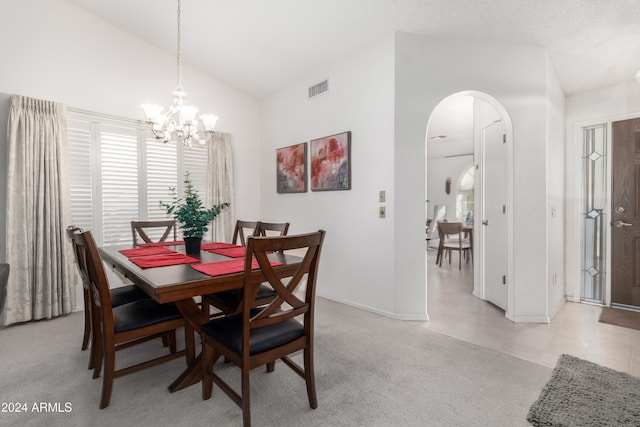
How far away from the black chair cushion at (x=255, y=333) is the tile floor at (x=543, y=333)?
1.79 metres

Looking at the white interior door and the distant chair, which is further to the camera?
the distant chair

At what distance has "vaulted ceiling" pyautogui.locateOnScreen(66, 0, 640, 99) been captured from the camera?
265 cm

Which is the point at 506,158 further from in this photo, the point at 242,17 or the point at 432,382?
the point at 242,17

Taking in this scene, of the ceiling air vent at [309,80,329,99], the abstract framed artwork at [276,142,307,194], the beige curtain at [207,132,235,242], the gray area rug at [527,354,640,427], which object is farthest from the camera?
the beige curtain at [207,132,235,242]

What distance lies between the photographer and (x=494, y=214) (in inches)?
142

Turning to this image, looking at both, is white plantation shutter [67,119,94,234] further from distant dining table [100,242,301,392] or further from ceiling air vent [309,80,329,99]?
ceiling air vent [309,80,329,99]

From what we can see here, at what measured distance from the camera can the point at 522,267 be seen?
10.4 feet

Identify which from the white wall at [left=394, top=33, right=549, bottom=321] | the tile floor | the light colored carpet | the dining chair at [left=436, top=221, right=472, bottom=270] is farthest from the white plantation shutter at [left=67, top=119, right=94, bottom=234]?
the dining chair at [left=436, top=221, right=472, bottom=270]

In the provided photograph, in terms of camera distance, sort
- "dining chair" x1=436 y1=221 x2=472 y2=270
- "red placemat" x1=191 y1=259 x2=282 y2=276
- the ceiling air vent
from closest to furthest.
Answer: "red placemat" x1=191 y1=259 x2=282 y2=276, the ceiling air vent, "dining chair" x1=436 y1=221 x2=472 y2=270

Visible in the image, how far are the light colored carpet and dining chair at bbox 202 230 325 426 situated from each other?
0.47ft

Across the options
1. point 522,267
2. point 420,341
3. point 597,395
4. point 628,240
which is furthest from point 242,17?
point 628,240

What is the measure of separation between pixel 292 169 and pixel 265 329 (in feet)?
10.0

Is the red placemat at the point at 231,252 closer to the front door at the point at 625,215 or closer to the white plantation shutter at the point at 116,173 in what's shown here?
the white plantation shutter at the point at 116,173

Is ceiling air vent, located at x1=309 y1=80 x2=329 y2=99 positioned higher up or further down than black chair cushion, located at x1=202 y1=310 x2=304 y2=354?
higher up
